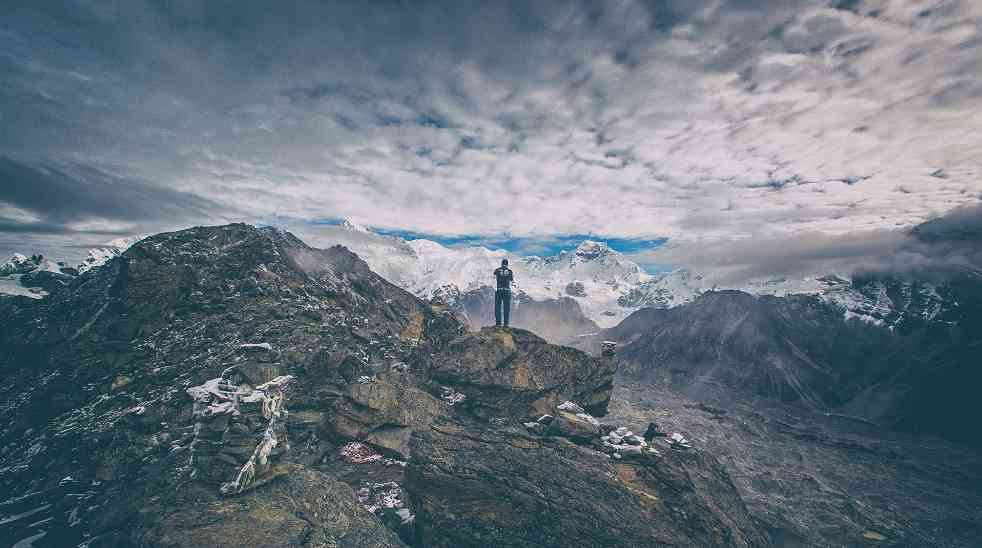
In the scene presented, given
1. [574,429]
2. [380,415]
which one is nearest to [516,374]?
[574,429]

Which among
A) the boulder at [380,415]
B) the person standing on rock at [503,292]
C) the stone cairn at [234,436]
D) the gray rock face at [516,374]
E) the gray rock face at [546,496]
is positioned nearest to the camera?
the stone cairn at [234,436]

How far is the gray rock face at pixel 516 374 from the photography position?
94.8ft

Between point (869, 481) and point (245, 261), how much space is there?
188336 mm

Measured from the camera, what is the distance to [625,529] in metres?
19.9

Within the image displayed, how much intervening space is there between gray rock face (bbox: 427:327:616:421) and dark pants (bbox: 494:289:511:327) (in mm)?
4281

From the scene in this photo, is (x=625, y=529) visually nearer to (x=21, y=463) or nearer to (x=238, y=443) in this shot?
(x=238, y=443)

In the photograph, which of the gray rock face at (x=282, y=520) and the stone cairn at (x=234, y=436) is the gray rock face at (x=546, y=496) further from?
the stone cairn at (x=234, y=436)

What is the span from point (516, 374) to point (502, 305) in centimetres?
1157

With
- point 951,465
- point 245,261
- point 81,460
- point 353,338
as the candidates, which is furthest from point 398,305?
point 951,465

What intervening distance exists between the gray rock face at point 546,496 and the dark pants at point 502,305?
51.2 ft

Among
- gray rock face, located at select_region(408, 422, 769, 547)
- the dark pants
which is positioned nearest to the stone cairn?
gray rock face, located at select_region(408, 422, 769, 547)

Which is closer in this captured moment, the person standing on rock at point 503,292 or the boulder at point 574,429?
the boulder at point 574,429

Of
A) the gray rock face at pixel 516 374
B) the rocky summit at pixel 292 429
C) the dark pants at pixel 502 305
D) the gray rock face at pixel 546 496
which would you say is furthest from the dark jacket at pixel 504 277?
the gray rock face at pixel 546 496

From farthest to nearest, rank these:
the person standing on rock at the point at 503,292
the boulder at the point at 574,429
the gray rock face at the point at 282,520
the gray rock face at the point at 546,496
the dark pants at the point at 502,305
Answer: the dark pants at the point at 502,305 < the person standing on rock at the point at 503,292 < the boulder at the point at 574,429 < the gray rock face at the point at 546,496 < the gray rock face at the point at 282,520
